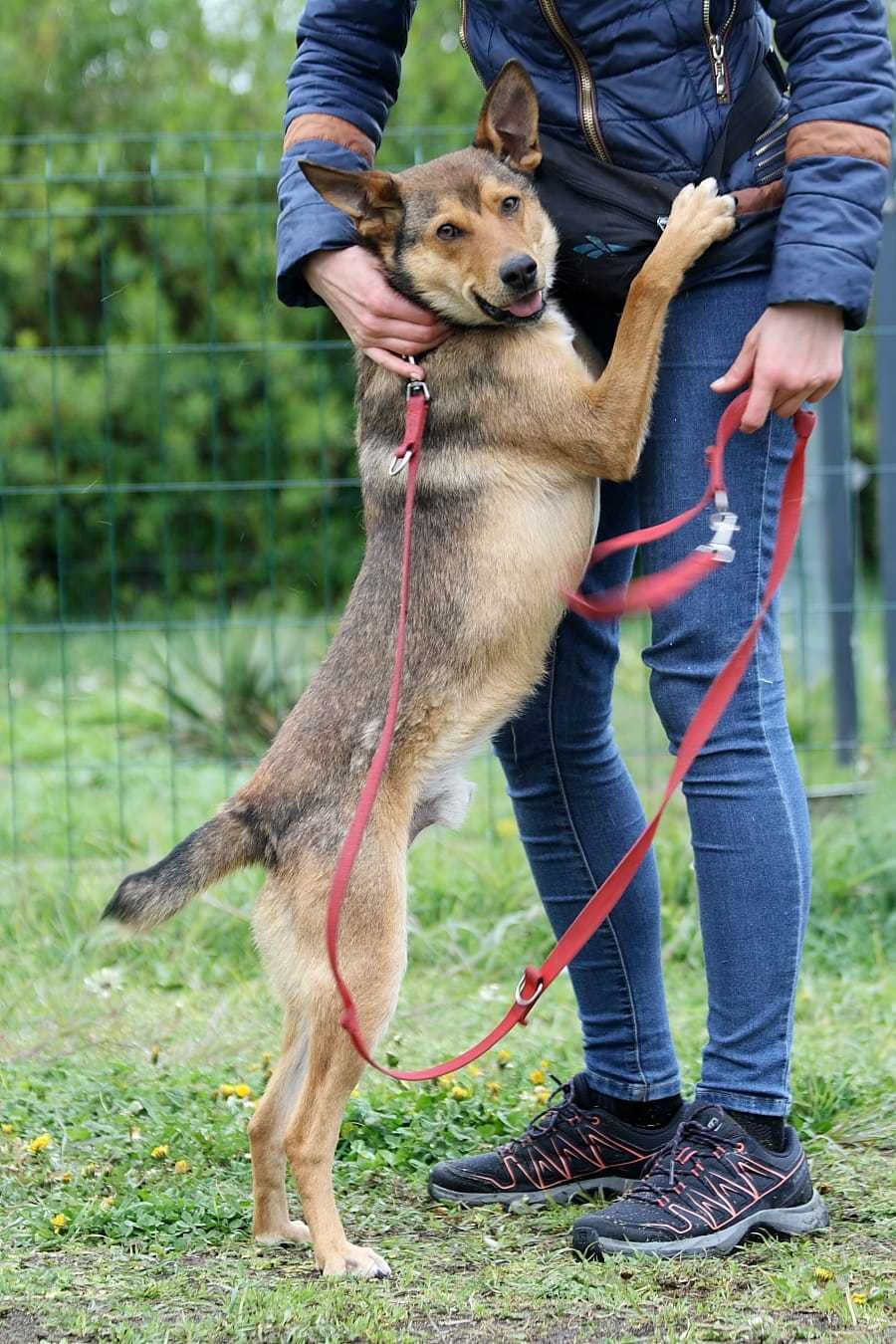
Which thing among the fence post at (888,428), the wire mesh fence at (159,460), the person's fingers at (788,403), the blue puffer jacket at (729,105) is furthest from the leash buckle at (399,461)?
the wire mesh fence at (159,460)

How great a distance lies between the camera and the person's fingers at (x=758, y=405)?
2559 millimetres

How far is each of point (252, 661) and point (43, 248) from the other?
3854 mm

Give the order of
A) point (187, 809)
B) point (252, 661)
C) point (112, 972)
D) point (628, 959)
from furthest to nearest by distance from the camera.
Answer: point (252, 661), point (187, 809), point (112, 972), point (628, 959)

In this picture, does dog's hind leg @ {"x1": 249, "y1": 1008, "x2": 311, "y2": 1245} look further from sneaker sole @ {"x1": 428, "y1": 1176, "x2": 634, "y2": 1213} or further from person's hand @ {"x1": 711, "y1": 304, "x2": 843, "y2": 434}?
person's hand @ {"x1": 711, "y1": 304, "x2": 843, "y2": 434}

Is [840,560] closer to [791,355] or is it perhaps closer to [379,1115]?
[379,1115]

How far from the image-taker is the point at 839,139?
→ 2.52 meters

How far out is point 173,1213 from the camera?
2908 millimetres

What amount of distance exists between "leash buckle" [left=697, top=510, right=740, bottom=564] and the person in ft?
0.17

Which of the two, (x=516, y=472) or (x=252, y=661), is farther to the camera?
(x=252, y=661)

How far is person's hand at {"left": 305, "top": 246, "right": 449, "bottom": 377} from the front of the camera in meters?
2.94

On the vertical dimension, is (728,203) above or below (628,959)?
above

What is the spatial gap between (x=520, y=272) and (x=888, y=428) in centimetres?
371

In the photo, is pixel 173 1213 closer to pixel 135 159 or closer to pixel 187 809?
pixel 187 809

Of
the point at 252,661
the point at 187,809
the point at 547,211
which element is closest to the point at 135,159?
the point at 252,661
